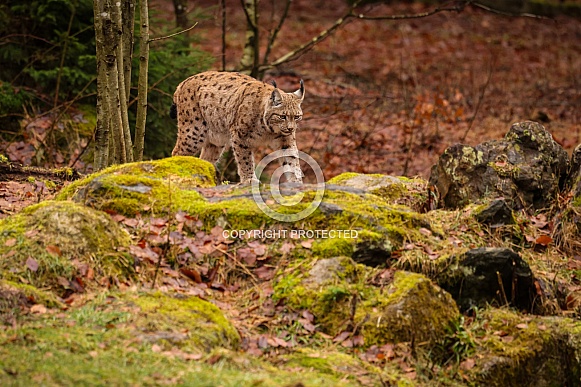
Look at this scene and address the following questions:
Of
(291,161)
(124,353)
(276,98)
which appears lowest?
(124,353)

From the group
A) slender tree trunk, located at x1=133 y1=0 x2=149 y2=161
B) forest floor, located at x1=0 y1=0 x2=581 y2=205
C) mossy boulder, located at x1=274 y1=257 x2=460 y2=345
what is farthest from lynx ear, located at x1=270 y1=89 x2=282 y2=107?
mossy boulder, located at x1=274 y1=257 x2=460 y2=345

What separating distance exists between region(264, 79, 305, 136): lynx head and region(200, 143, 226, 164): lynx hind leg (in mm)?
1317

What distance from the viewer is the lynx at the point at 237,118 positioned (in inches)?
352

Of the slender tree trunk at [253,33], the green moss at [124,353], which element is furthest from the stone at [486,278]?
the slender tree trunk at [253,33]

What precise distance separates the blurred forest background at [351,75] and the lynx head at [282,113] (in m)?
2.09

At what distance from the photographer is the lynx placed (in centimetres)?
894

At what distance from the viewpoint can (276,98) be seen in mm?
8766

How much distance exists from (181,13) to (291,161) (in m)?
4.93

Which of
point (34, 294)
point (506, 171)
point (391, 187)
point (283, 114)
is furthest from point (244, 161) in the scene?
point (34, 294)

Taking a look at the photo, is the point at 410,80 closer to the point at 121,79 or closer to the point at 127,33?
the point at 127,33

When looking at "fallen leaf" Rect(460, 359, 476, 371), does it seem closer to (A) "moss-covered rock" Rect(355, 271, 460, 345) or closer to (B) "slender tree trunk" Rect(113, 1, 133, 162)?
(A) "moss-covered rock" Rect(355, 271, 460, 345)

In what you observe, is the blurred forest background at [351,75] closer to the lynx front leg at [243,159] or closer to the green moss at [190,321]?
the lynx front leg at [243,159]

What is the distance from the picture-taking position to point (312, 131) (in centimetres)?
1552

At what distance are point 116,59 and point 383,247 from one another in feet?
10.9
